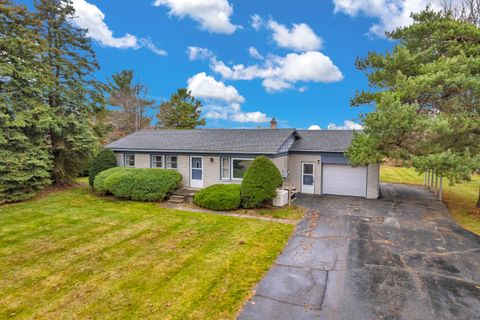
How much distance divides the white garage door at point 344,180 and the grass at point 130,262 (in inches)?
280

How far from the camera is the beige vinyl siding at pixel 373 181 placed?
47.3 feet

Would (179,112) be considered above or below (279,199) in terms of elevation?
A: above

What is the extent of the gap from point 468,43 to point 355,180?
26.0 ft

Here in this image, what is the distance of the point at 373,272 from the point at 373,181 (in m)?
9.31

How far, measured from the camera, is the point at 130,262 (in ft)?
22.6

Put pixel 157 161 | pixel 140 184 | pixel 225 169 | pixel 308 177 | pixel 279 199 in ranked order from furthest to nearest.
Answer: pixel 157 161 → pixel 308 177 → pixel 225 169 → pixel 140 184 → pixel 279 199

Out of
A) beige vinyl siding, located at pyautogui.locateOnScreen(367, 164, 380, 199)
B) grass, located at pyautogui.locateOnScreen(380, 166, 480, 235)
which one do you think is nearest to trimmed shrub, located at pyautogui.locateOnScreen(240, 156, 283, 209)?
grass, located at pyautogui.locateOnScreen(380, 166, 480, 235)

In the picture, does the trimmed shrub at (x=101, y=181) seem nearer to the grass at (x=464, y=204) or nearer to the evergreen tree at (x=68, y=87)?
the evergreen tree at (x=68, y=87)

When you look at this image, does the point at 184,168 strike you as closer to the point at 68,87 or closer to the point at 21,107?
the point at 21,107

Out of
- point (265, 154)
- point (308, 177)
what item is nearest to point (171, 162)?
point (265, 154)

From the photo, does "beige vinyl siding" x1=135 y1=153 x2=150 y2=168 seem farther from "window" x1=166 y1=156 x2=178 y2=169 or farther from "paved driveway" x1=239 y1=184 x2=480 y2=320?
"paved driveway" x1=239 y1=184 x2=480 y2=320

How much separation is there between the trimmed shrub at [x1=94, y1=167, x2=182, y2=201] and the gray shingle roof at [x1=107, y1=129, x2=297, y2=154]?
2.05 m

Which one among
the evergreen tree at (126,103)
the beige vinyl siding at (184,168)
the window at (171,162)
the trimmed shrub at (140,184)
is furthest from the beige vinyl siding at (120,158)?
the evergreen tree at (126,103)

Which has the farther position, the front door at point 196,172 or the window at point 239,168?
the front door at point 196,172
